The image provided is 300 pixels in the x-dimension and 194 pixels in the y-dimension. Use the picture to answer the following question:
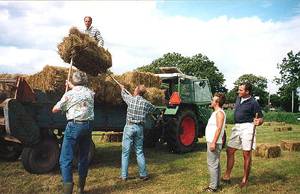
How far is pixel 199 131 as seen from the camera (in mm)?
14039

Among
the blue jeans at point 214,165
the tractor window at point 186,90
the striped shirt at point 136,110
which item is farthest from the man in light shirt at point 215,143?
the tractor window at point 186,90

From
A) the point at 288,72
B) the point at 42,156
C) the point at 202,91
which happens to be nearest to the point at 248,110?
the point at 42,156

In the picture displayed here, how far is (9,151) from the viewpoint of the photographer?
33.2ft

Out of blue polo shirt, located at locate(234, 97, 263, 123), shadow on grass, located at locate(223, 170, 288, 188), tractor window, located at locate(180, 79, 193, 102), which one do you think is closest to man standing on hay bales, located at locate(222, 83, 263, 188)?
blue polo shirt, located at locate(234, 97, 263, 123)

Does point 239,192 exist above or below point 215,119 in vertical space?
below

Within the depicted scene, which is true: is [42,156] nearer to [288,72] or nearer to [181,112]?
[181,112]

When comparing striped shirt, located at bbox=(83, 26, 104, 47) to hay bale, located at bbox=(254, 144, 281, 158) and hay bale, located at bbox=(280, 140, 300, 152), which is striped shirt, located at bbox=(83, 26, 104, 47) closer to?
hay bale, located at bbox=(254, 144, 281, 158)

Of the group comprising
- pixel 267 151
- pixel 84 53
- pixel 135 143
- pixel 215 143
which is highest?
pixel 84 53

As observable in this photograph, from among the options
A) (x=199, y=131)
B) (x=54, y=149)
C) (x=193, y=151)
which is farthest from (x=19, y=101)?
(x=199, y=131)

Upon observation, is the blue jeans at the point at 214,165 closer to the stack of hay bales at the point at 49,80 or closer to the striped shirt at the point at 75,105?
the striped shirt at the point at 75,105

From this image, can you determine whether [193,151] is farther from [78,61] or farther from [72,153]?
[72,153]

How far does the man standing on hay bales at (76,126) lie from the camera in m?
6.77

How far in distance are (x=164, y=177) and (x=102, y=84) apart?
255 cm

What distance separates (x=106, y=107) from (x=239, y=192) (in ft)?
12.9
